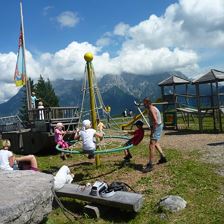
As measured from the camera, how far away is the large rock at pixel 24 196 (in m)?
5.50

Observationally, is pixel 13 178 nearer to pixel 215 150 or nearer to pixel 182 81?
pixel 215 150

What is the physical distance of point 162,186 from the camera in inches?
345

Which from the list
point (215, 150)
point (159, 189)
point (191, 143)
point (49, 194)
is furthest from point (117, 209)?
point (191, 143)

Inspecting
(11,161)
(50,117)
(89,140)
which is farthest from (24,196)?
(50,117)

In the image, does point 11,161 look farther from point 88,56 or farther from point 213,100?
point 213,100

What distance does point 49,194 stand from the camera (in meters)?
6.55

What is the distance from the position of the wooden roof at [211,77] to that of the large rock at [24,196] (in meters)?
13.5

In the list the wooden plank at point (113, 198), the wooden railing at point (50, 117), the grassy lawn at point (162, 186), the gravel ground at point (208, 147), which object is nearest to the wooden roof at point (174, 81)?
the gravel ground at point (208, 147)

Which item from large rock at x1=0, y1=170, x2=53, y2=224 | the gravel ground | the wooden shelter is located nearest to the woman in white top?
large rock at x1=0, y1=170, x2=53, y2=224

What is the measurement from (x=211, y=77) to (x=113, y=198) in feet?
42.3

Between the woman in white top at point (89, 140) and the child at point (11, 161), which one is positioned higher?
the woman in white top at point (89, 140)

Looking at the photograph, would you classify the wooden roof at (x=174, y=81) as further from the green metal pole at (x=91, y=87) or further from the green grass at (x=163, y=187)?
the green metal pole at (x=91, y=87)

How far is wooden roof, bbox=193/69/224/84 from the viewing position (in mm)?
18469

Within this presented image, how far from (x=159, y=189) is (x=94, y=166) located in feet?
11.4
